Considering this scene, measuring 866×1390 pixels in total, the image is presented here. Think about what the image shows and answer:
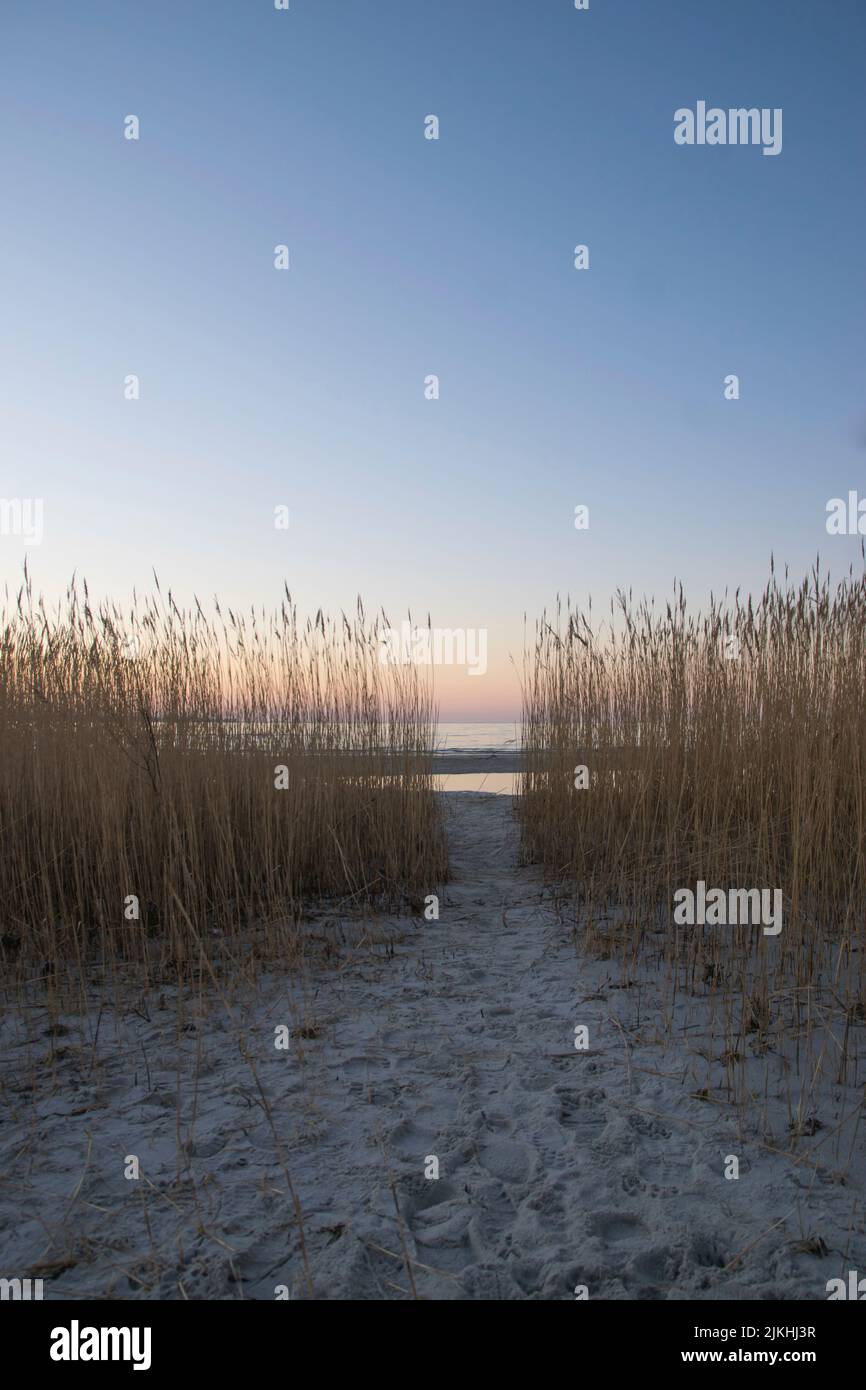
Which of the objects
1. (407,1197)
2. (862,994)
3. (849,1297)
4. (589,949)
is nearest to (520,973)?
(589,949)

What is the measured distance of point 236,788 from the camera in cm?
298

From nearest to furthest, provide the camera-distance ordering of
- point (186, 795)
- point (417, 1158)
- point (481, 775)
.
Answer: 1. point (417, 1158)
2. point (186, 795)
3. point (481, 775)

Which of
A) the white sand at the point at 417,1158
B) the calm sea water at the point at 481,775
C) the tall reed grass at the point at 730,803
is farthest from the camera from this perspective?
the calm sea water at the point at 481,775

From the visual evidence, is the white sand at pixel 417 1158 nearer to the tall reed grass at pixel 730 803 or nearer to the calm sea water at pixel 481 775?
the tall reed grass at pixel 730 803

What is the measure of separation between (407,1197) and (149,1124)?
0.55 m

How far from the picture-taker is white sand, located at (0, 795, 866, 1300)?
1046 mm

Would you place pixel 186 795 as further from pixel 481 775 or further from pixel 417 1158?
pixel 481 775

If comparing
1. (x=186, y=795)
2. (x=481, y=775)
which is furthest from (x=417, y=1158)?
(x=481, y=775)

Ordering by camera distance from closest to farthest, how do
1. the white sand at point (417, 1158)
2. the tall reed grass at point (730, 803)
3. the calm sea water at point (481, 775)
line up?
1. the white sand at point (417, 1158)
2. the tall reed grass at point (730, 803)
3. the calm sea water at point (481, 775)

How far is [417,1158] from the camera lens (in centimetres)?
131

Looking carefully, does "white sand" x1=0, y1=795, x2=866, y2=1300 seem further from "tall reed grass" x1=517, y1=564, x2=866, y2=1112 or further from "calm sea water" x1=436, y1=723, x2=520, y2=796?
"calm sea water" x1=436, y1=723, x2=520, y2=796

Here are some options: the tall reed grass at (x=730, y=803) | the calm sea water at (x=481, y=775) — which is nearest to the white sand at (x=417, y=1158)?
the tall reed grass at (x=730, y=803)

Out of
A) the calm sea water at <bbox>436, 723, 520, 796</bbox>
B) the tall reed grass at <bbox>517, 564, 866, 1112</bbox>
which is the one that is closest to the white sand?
the tall reed grass at <bbox>517, 564, 866, 1112</bbox>

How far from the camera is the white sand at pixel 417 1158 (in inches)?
41.2
